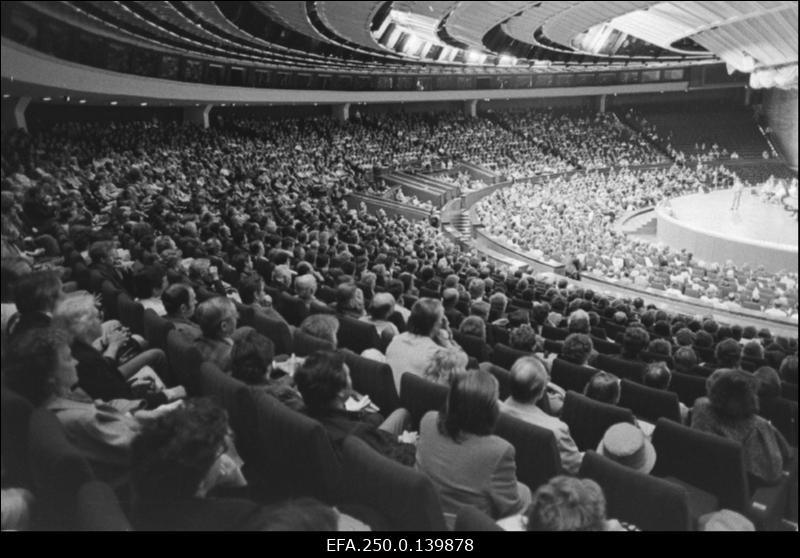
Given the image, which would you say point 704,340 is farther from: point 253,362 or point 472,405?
point 253,362

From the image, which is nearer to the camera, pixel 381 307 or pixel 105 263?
pixel 381 307

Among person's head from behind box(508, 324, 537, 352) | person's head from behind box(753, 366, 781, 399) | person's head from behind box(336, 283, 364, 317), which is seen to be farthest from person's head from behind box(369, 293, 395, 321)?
person's head from behind box(753, 366, 781, 399)

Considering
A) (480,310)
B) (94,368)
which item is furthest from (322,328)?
(480,310)

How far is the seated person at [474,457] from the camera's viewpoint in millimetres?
3152

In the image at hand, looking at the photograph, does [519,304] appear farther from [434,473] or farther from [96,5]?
[96,5]

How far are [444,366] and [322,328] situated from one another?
3.11ft

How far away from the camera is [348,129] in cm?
3784

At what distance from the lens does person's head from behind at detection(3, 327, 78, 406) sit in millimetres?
2877

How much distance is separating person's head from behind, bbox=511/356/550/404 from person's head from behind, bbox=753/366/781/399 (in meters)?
1.22

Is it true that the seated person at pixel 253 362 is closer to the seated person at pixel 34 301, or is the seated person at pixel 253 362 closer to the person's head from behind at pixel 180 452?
the seated person at pixel 34 301

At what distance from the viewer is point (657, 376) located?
16.2 ft

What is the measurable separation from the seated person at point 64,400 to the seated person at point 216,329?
4.53 feet

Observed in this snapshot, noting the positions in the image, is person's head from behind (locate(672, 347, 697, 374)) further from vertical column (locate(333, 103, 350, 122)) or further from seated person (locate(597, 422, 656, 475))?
vertical column (locate(333, 103, 350, 122))
